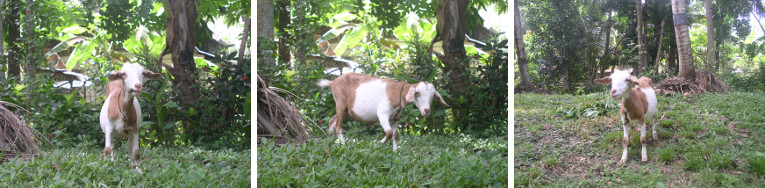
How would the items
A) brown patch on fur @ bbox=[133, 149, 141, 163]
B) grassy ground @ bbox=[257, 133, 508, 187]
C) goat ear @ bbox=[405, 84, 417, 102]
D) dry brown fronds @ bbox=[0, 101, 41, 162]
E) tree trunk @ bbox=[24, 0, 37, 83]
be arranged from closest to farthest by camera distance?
grassy ground @ bbox=[257, 133, 508, 187], goat ear @ bbox=[405, 84, 417, 102], brown patch on fur @ bbox=[133, 149, 141, 163], dry brown fronds @ bbox=[0, 101, 41, 162], tree trunk @ bbox=[24, 0, 37, 83]

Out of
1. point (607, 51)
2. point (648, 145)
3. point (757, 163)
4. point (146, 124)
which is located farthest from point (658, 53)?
point (146, 124)

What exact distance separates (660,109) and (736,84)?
0.64 metres

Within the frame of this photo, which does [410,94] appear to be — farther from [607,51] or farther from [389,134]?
[607,51]

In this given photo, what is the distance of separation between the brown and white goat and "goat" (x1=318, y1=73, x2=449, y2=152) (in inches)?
40.1

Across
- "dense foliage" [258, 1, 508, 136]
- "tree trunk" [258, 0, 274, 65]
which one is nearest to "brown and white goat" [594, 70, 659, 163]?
"dense foliage" [258, 1, 508, 136]

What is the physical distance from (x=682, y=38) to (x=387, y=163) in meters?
2.10

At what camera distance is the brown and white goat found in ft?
9.36

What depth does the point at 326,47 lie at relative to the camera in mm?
3043

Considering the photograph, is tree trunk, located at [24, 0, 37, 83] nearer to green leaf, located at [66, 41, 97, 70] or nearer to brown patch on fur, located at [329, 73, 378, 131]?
green leaf, located at [66, 41, 97, 70]

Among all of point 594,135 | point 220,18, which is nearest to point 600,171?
point 594,135

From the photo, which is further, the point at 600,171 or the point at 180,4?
the point at 180,4

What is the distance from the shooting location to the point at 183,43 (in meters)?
3.20

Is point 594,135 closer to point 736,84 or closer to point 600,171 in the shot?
point 600,171

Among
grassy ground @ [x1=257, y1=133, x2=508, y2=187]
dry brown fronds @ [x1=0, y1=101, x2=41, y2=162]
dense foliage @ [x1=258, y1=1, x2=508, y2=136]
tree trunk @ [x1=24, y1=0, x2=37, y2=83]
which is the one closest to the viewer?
grassy ground @ [x1=257, y1=133, x2=508, y2=187]
